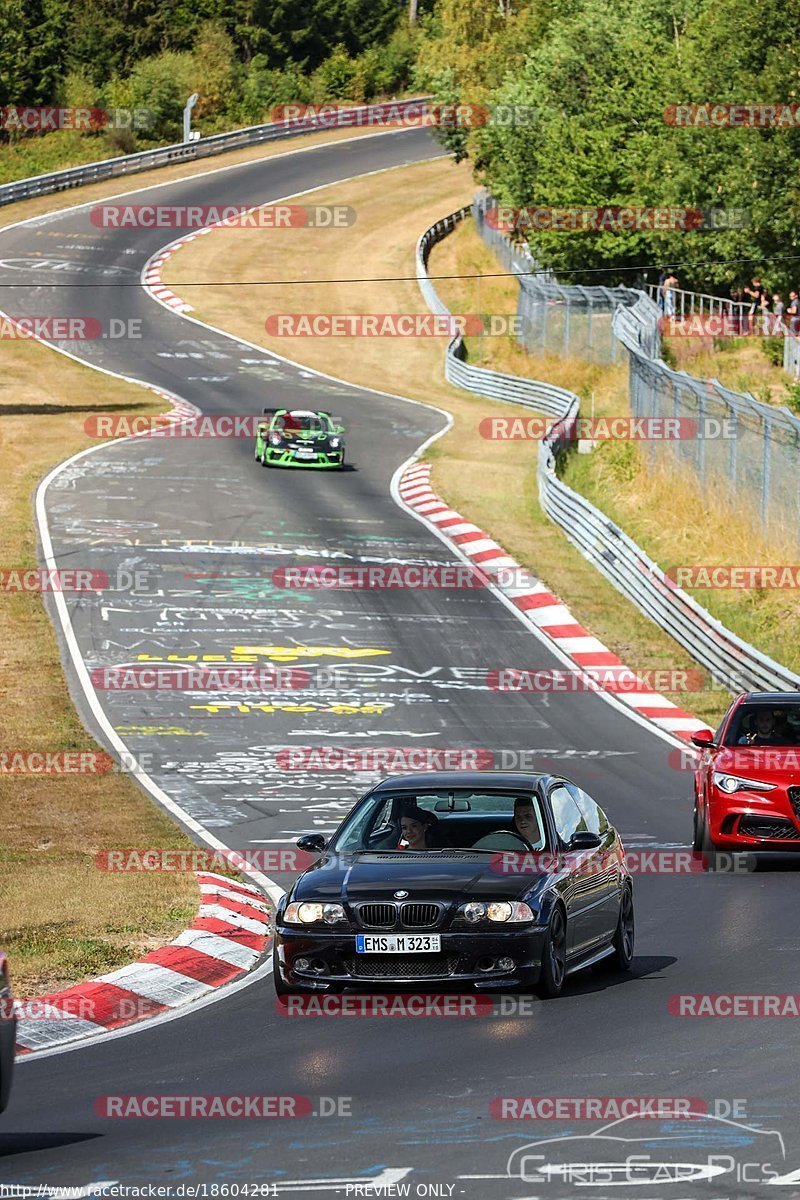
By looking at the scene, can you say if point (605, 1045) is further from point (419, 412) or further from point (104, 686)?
point (419, 412)

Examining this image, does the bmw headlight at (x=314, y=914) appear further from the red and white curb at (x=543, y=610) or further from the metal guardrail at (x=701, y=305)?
the metal guardrail at (x=701, y=305)

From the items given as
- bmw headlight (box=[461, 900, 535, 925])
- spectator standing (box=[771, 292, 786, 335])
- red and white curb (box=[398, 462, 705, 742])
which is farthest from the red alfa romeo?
spectator standing (box=[771, 292, 786, 335])

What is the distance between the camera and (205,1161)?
7895mm

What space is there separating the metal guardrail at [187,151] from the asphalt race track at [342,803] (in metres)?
28.2

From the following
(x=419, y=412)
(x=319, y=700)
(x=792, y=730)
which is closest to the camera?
(x=792, y=730)

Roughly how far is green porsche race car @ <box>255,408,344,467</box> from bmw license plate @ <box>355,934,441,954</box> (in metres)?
35.5

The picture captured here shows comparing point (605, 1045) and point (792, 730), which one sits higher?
point (605, 1045)

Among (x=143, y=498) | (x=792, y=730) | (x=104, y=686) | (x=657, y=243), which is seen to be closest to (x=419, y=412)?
(x=657, y=243)

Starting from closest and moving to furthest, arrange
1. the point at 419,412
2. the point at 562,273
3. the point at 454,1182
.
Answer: the point at 454,1182, the point at 419,412, the point at 562,273

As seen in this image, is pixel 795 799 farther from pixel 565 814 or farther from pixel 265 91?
pixel 265 91

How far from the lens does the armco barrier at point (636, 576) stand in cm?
2819

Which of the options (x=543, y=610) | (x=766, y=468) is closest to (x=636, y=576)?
(x=543, y=610)

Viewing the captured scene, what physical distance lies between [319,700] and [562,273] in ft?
129

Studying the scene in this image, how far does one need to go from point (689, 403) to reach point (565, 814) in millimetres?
25297
